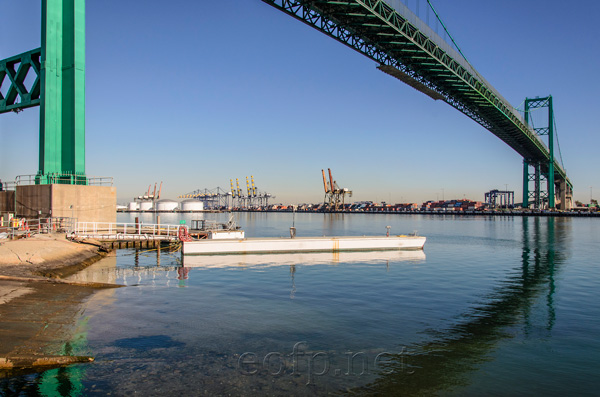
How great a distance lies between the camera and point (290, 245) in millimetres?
33688

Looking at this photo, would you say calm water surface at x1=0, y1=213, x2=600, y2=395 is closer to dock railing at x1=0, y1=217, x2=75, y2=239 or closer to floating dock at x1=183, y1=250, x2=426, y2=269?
floating dock at x1=183, y1=250, x2=426, y2=269

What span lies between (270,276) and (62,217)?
1714 cm

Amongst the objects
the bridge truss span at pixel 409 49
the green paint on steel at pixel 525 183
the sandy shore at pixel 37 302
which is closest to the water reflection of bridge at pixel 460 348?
the sandy shore at pixel 37 302

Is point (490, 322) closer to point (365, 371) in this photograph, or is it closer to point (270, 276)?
point (365, 371)

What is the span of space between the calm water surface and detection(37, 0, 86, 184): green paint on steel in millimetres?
11408

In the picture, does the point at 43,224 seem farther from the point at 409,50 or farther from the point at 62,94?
the point at 409,50

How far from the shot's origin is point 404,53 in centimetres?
4494

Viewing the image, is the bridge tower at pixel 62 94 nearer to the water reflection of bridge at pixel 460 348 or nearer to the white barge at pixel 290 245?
the white barge at pixel 290 245

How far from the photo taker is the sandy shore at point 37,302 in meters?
9.20

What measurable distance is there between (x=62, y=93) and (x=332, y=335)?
98.8 feet

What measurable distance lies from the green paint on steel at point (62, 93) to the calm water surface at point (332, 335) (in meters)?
11.4

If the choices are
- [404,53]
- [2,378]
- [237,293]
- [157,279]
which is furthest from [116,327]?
[404,53]

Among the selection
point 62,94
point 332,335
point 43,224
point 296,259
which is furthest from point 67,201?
point 332,335

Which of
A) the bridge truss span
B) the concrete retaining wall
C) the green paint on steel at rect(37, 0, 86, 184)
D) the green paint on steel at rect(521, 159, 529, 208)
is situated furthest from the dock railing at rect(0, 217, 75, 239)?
the green paint on steel at rect(521, 159, 529, 208)
